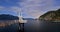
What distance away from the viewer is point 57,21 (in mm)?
36250

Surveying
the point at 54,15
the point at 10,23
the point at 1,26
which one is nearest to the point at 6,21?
the point at 10,23

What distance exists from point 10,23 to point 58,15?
661 inches

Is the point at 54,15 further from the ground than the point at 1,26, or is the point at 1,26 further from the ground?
the point at 54,15

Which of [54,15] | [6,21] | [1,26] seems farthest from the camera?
[54,15]

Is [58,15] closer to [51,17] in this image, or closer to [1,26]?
[51,17]

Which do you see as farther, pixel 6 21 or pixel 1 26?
pixel 6 21

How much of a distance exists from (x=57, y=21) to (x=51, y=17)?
2213 millimetres

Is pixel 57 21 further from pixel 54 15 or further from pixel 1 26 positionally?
pixel 1 26

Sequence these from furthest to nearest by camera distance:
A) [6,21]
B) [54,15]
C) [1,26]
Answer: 1. [54,15]
2. [6,21]
3. [1,26]

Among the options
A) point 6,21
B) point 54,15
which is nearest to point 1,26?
point 6,21

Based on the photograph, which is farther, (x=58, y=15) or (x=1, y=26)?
(x=58, y=15)

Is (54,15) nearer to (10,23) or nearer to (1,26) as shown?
(10,23)

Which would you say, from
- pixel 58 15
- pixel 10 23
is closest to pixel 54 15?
pixel 58 15

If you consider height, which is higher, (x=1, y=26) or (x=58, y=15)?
(x=58, y=15)
